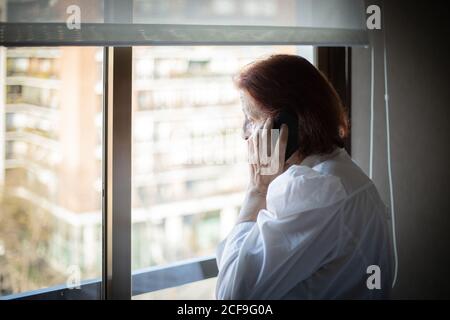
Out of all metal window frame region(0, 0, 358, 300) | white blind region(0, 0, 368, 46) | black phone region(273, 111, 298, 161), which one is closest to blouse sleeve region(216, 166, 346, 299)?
black phone region(273, 111, 298, 161)

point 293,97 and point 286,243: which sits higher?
point 293,97

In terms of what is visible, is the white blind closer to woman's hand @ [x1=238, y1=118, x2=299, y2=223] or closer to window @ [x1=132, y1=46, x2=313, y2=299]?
window @ [x1=132, y1=46, x2=313, y2=299]

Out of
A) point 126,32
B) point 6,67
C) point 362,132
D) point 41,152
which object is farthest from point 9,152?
point 362,132

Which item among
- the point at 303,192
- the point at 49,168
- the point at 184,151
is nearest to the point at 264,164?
the point at 303,192

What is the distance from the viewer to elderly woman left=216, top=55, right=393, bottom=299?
0.91 meters

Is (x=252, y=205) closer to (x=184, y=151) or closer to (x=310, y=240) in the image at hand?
(x=310, y=240)

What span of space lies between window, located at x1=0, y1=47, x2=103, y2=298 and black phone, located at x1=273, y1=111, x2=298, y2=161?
0.41 meters

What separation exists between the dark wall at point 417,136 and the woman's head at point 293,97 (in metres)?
0.38

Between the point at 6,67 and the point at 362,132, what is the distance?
37.7 inches

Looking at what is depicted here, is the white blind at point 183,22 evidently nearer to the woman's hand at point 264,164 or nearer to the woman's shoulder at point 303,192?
the woman's hand at point 264,164

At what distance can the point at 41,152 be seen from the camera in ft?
3.60

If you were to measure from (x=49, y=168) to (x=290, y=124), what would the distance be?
0.54 m

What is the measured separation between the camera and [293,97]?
1020mm

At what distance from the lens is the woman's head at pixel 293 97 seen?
40.2 inches
